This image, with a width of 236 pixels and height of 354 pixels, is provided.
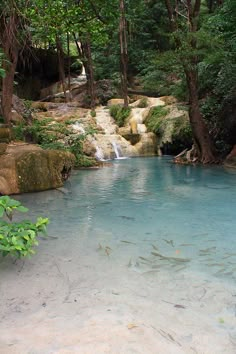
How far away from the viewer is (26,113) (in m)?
12.8

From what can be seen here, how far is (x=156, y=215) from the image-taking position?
5590 mm

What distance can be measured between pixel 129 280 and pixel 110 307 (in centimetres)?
52

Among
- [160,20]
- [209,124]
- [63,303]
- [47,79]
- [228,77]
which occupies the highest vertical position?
[160,20]

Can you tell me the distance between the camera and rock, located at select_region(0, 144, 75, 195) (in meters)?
7.14

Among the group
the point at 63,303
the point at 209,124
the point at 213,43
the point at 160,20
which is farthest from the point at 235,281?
the point at 160,20

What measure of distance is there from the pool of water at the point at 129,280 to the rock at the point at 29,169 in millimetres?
984

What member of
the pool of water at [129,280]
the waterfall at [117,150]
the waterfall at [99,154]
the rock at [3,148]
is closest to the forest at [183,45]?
the rock at [3,148]

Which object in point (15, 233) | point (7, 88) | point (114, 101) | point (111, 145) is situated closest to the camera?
point (15, 233)

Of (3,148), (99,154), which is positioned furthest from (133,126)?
(3,148)

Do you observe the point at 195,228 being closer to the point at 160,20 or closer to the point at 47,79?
the point at 160,20

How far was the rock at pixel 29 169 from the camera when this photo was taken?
23.4 feet

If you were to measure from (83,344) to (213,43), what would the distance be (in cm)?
921

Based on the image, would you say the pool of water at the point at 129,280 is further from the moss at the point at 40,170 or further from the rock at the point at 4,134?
the rock at the point at 4,134

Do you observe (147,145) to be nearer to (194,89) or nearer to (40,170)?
(194,89)
